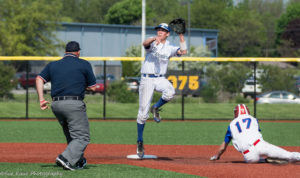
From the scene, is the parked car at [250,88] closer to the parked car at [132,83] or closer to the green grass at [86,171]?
the parked car at [132,83]

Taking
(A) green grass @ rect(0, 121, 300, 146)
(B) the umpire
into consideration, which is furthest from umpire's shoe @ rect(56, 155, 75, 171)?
(A) green grass @ rect(0, 121, 300, 146)

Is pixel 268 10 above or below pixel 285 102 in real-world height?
above

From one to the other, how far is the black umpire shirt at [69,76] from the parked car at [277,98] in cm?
1320

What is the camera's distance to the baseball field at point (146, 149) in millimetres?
7723

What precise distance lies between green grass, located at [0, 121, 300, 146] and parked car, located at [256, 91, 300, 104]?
3.58 feet

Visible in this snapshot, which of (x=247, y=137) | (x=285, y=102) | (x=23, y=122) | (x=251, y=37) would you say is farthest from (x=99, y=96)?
(x=251, y=37)

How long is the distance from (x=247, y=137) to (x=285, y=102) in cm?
1233

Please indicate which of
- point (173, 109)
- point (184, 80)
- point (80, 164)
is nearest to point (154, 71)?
point (80, 164)

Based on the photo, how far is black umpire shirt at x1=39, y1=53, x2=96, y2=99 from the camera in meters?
7.70

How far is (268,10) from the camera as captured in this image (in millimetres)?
108812

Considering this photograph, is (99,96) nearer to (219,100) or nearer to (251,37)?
(219,100)

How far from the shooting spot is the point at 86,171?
25.2ft

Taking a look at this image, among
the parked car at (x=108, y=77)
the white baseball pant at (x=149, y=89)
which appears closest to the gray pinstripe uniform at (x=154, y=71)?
the white baseball pant at (x=149, y=89)

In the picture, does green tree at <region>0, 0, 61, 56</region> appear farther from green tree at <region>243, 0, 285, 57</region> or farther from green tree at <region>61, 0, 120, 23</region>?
green tree at <region>243, 0, 285, 57</region>
